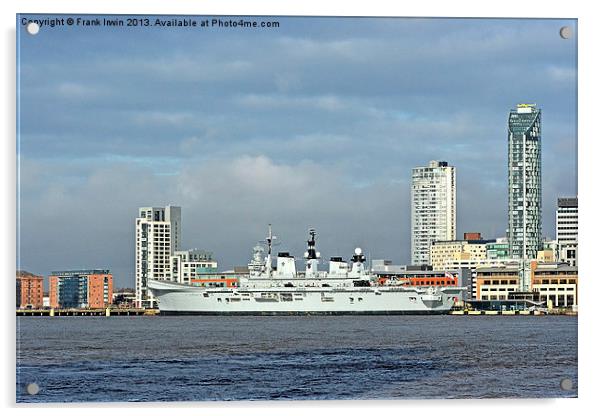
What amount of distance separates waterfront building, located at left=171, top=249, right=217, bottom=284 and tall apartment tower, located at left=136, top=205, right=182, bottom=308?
19 centimetres

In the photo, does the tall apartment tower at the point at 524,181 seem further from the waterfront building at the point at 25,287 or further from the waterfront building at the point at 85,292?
the waterfront building at the point at 85,292

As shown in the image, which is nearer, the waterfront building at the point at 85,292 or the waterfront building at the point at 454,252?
the waterfront building at the point at 85,292

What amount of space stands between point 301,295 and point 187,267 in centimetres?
777

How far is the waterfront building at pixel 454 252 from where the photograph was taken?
27.7 m

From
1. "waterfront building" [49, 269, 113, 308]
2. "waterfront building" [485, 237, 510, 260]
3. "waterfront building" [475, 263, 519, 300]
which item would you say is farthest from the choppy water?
"waterfront building" [475, 263, 519, 300]

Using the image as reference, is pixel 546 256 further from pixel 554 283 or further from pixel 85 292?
pixel 85 292

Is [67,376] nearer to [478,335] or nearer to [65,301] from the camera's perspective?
[478,335]

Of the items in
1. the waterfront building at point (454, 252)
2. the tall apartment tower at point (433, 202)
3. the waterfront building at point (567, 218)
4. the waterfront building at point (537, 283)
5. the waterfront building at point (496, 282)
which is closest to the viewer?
the waterfront building at point (567, 218)

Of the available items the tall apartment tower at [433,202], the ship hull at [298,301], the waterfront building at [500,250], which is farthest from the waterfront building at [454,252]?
the ship hull at [298,301]

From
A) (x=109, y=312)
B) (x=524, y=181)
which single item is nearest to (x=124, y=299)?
(x=109, y=312)

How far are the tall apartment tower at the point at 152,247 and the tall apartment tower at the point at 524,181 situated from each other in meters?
5.17

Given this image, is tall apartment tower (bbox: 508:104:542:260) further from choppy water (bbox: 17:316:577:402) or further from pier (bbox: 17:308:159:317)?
pier (bbox: 17:308:159:317)

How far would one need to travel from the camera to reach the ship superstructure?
1487 inches

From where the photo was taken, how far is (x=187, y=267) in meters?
31.5
